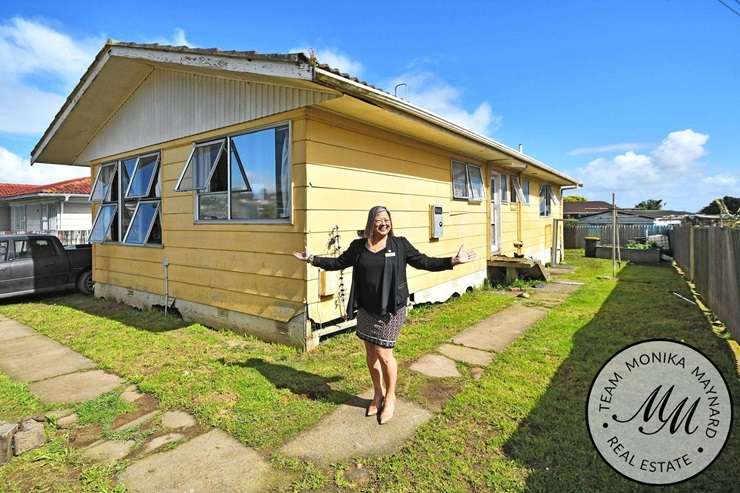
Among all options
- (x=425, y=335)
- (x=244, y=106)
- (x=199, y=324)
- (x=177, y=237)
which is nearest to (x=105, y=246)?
(x=177, y=237)

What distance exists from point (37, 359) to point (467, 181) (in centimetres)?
750

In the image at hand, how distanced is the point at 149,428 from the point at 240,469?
3.38ft

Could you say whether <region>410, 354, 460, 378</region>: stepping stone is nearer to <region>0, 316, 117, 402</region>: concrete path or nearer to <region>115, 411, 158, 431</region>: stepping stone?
<region>115, 411, 158, 431</region>: stepping stone

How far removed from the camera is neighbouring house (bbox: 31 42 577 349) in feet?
15.1

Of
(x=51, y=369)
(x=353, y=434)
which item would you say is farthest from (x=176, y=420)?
(x=51, y=369)

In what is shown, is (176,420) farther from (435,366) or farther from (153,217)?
(153,217)

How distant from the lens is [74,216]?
1664 cm

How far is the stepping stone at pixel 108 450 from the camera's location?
8.79 feet

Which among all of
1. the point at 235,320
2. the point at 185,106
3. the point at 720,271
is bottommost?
the point at 235,320

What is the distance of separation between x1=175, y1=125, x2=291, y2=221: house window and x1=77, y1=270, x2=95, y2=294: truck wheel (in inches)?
194

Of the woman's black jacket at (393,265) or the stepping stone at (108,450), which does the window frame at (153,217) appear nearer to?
the stepping stone at (108,450)

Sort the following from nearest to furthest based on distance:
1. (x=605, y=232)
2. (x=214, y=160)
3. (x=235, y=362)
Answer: (x=235, y=362) → (x=214, y=160) → (x=605, y=232)

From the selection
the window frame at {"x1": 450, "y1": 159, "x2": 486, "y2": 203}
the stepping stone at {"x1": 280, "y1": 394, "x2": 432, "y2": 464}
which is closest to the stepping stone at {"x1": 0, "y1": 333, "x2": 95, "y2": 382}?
the stepping stone at {"x1": 280, "y1": 394, "x2": 432, "y2": 464}

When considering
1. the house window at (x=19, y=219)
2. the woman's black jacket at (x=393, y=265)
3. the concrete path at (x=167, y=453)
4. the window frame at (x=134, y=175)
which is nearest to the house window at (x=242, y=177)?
the window frame at (x=134, y=175)
